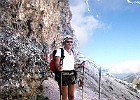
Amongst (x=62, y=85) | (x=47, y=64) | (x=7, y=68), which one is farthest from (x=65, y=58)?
(x=47, y=64)

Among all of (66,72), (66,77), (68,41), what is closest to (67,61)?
(66,72)

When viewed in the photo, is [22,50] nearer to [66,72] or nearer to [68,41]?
[66,72]

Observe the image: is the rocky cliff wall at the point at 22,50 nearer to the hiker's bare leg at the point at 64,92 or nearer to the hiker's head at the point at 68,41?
the hiker's bare leg at the point at 64,92

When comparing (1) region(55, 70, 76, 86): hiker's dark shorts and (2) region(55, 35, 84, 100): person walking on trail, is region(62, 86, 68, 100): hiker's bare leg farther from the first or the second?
(1) region(55, 70, 76, 86): hiker's dark shorts

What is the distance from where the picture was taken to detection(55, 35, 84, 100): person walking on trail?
35.1ft

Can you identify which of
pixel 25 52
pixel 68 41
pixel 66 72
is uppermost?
pixel 68 41

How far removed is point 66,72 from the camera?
11.0 metres

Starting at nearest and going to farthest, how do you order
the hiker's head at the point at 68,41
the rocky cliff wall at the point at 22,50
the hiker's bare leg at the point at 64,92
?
the hiker's head at the point at 68,41, the hiker's bare leg at the point at 64,92, the rocky cliff wall at the point at 22,50

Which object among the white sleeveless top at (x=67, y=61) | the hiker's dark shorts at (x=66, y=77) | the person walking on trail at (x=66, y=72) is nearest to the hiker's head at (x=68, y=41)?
the person walking on trail at (x=66, y=72)

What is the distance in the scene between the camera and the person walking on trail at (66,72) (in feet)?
35.1

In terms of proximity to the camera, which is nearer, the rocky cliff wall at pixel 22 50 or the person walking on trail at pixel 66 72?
the person walking on trail at pixel 66 72

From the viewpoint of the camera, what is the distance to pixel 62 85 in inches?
429

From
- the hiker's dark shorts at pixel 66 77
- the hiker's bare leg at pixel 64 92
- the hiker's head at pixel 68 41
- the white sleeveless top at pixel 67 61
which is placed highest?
the hiker's head at pixel 68 41

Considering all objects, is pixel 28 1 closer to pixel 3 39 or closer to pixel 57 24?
pixel 3 39
